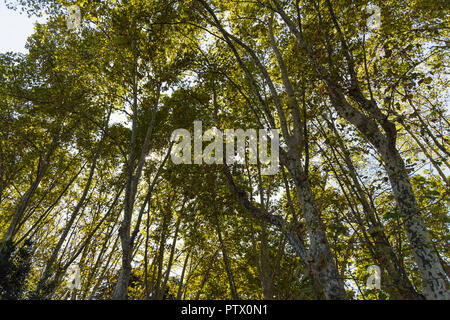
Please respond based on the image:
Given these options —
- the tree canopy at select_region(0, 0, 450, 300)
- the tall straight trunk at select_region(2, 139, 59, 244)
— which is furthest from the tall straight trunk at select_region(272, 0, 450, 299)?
the tall straight trunk at select_region(2, 139, 59, 244)

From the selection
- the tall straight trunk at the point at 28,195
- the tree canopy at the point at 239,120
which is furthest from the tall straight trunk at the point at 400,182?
the tall straight trunk at the point at 28,195

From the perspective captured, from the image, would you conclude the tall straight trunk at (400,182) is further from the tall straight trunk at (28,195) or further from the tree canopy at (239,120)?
the tall straight trunk at (28,195)

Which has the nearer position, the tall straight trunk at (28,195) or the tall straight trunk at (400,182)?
the tall straight trunk at (400,182)

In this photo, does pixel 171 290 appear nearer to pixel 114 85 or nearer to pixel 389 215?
pixel 114 85

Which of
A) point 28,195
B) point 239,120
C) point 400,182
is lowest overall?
point 400,182

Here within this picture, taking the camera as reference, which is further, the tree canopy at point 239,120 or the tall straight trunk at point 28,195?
the tall straight trunk at point 28,195

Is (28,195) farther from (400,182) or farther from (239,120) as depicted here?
(400,182)

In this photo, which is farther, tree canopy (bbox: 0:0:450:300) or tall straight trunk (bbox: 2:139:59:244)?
tall straight trunk (bbox: 2:139:59:244)

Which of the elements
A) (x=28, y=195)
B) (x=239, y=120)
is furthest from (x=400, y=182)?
(x=28, y=195)

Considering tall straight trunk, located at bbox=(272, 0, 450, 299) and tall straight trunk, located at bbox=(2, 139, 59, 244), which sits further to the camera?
tall straight trunk, located at bbox=(2, 139, 59, 244)

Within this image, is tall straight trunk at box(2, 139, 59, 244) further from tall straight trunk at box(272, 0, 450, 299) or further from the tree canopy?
tall straight trunk at box(272, 0, 450, 299)

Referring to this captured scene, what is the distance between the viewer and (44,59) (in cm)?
994
